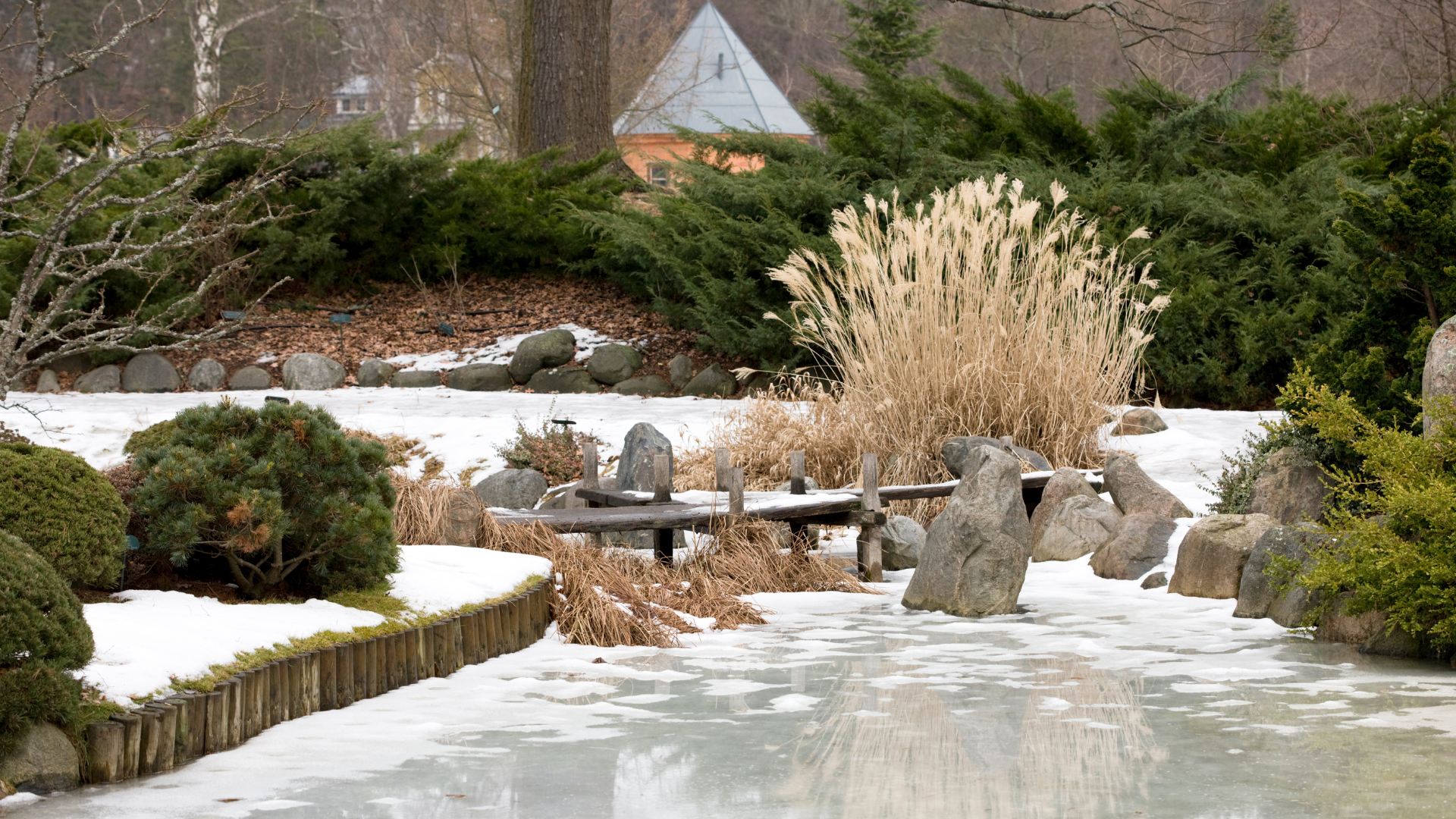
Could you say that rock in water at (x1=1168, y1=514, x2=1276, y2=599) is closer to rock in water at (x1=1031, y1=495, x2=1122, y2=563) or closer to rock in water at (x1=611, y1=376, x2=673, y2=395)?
rock in water at (x1=1031, y1=495, x2=1122, y2=563)

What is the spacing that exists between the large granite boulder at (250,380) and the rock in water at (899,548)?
6809mm

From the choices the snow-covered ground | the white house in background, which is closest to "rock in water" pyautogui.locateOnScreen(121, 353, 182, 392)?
the snow-covered ground

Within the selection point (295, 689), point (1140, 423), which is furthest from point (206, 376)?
point (295, 689)

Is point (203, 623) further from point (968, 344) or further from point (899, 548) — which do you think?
point (968, 344)

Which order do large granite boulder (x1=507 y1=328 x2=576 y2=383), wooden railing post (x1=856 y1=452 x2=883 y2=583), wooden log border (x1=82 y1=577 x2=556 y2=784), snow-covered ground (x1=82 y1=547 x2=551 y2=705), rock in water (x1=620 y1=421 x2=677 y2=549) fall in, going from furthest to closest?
1. large granite boulder (x1=507 y1=328 x2=576 y2=383)
2. rock in water (x1=620 y1=421 x2=677 y2=549)
3. wooden railing post (x1=856 y1=452 x2=883 y2=583)
4. snow-covered ground (x1=82 y1=547 x2=551 y2=705)
5. wooden log border (x1=82 y1=577 x2=556 y2=784)

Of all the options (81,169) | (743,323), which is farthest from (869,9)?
(81,169)

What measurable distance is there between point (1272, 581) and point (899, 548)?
2.48 m

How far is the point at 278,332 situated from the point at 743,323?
4.75m

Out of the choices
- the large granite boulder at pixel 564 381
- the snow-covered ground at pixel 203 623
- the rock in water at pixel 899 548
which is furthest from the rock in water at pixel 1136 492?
the large granite boulder at pixel 564 381

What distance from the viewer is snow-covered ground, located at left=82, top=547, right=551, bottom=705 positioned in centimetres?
356

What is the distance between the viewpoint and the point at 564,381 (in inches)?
487

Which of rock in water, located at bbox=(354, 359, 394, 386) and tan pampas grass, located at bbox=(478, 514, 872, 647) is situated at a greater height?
rock in water, located at bbox=(354, 359, 394, 386)

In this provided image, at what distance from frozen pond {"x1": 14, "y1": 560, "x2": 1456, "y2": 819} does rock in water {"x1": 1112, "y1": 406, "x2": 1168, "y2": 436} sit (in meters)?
3.87

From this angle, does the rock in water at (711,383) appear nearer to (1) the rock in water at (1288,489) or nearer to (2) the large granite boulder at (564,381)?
(2) the large granite boulder at (564,381)
